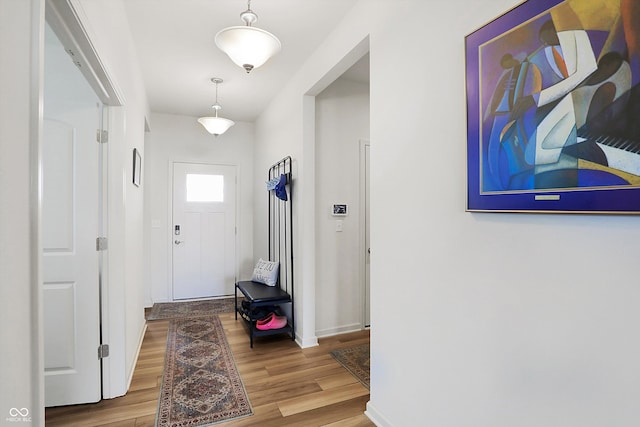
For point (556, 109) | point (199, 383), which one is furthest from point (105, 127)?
point (556, 109)

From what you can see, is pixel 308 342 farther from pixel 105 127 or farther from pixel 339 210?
pixel 105 127

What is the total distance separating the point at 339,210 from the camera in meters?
3.52

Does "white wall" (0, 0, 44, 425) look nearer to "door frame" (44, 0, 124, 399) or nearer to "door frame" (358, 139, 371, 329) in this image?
"door frame" (44, 0, 124, 399)

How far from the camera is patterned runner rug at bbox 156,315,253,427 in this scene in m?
2.09

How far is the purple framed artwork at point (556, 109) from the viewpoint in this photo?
0.90 m

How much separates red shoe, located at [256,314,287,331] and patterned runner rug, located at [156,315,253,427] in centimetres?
36

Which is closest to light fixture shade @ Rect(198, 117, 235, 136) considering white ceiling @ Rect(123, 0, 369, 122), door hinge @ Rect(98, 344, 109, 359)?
white ceiling @ Rect(123, 0, 369, 122)

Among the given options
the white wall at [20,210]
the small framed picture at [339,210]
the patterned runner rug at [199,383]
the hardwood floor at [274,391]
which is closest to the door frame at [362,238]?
the small framed picture at [339,210]

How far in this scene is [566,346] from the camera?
1.06m

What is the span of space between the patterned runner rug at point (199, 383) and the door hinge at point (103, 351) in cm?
47

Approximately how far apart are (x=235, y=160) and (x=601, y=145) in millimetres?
4815

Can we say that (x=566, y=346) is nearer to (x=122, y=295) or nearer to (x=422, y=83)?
(x=422, y=83)

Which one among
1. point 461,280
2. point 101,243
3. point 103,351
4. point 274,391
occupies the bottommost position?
point 274,391

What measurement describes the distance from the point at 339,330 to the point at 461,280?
232 centimetres
